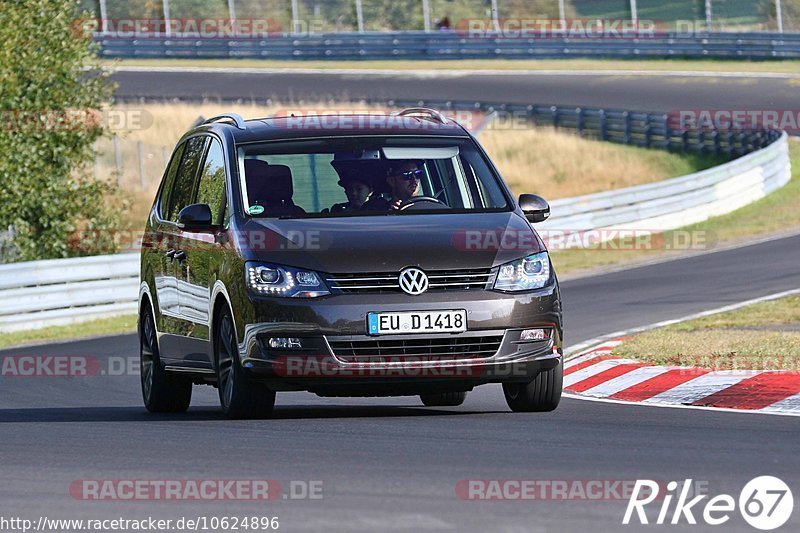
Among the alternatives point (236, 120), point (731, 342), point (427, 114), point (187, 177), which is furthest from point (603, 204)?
point (236, 120)

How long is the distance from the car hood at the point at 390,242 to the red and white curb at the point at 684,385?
1.71m

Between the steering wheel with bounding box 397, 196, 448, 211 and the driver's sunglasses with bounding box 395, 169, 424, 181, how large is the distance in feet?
0.56

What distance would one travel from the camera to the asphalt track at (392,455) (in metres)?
6.23

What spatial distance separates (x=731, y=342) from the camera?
42.9 feet

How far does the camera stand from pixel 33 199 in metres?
26.1

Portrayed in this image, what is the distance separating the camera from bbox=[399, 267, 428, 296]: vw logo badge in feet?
29.3

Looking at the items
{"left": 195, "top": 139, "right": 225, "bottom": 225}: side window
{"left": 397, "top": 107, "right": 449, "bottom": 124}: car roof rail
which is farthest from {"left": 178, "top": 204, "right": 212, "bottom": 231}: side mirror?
{"left": 397, "top": 107, "right": 449, "bottom": 124}: car roof rail

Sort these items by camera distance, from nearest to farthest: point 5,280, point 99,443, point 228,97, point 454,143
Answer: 1. point 99,443
2. point 454,143
3. point 5,280
4. point 228,97

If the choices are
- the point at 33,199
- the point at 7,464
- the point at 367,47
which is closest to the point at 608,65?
the point at 367,47

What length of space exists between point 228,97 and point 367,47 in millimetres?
8599

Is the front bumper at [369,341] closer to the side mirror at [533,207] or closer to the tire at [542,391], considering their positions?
the tire at [542,391]

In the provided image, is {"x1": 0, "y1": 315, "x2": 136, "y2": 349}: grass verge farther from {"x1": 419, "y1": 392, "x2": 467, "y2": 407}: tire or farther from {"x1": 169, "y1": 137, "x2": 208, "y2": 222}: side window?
{"x1": 419, "y1": 392, "x2": 467, "y2": 407}: tire

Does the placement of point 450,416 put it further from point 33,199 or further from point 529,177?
point 529,177

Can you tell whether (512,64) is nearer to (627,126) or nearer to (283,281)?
(627,126)
